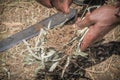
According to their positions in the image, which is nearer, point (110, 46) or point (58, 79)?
point (58, 79)

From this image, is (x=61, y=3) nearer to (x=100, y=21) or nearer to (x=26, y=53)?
(x=100, y=21)

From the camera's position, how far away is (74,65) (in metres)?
1.71

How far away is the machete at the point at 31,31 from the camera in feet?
6.07

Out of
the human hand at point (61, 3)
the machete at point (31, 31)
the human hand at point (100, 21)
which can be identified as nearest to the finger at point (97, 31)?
the human hand at point (100, 21)

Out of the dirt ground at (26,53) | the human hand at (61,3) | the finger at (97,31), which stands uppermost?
the human hand at (61,3)

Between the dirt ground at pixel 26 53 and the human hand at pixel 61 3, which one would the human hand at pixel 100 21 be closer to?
the human hand at pixel 61 3

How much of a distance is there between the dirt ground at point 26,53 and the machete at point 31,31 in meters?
0.03

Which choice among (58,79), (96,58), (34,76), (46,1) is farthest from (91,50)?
(46,1)

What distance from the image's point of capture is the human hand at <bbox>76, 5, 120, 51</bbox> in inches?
38.6

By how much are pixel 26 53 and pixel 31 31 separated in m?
0.18

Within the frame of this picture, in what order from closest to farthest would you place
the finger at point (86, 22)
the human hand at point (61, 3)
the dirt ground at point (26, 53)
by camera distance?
1. the human hand at point (61, 3)
2. the finger at point (86, 22)
3. the dirt ground at point (26, 53)

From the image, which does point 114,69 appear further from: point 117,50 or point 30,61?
point 30,61

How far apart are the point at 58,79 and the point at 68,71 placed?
81mm

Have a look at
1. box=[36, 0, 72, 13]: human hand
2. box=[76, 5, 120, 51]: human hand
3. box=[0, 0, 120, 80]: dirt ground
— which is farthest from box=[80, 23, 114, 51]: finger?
box=[0, 0, 120, 80]: dirt ground
